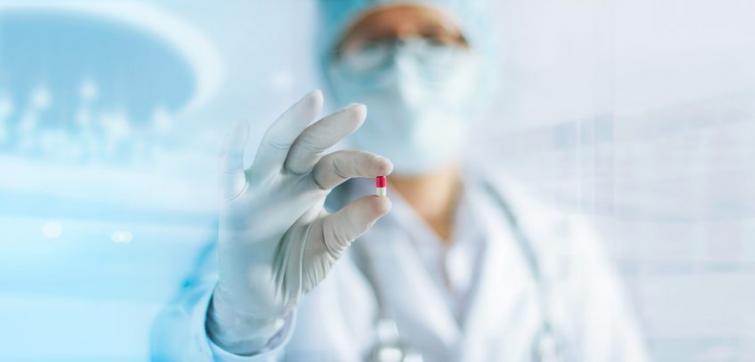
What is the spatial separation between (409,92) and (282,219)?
0.46 m

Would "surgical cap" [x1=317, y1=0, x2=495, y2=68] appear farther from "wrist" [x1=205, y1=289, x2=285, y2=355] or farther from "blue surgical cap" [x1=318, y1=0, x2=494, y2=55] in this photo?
"wrist" [x1=205, y1=289, x2=285, y2=355]

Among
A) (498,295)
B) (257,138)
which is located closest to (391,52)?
(257,138)

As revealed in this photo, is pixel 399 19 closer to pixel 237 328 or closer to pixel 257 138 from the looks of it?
pixel 257 138

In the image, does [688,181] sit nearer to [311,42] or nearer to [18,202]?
[311,42]

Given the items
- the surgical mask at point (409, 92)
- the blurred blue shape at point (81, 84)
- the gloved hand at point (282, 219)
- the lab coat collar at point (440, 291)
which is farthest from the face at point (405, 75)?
the gloved hand at point (282, 219)

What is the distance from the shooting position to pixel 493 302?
1.11 metres

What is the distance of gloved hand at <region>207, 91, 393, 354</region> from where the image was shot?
2.29ft

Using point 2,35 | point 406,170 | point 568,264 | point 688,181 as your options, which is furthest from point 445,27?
point 2,35

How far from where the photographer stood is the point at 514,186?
4.40ft

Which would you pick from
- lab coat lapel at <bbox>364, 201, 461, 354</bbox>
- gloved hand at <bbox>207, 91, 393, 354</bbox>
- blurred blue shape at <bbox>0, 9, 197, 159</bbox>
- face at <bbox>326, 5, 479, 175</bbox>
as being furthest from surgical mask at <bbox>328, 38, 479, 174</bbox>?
gloved hand at <bbox>207, 91, 393, 354</bbox>

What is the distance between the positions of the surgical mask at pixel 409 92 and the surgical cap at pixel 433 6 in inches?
1.4

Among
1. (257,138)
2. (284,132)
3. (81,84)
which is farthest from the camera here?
(81,84)

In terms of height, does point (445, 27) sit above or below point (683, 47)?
above

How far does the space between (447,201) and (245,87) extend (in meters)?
0.44
